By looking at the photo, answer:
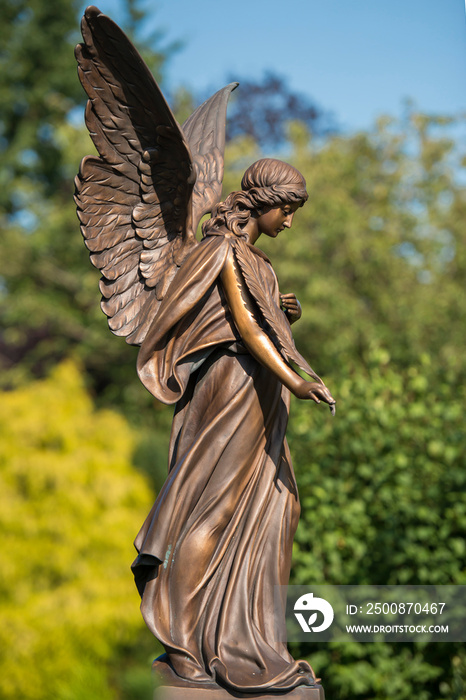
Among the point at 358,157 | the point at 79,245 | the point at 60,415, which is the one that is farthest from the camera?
the point at 358,157

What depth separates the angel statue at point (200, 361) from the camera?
262cm

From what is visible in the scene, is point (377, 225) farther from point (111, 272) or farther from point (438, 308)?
point (111, 272)

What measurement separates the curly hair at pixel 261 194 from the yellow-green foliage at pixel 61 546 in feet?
16.8

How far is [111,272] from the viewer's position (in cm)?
298

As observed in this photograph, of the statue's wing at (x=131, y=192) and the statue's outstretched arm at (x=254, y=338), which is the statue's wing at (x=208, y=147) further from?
the statue's outstretched arm at (x=254, y=338)

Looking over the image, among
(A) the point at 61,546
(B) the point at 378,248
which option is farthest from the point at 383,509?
(B) the point at 378,248

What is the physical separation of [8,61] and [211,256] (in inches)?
619

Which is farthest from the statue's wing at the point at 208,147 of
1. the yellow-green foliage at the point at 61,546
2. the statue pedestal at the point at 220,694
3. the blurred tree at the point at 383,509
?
the yellow-green foliage at the point at 61,546

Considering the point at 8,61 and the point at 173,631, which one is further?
the point at 8,61

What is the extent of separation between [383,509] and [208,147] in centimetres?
337

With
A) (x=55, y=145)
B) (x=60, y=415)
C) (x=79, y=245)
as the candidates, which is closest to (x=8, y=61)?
(x=55, y=145)

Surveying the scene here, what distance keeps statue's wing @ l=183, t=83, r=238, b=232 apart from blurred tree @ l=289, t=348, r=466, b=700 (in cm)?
311

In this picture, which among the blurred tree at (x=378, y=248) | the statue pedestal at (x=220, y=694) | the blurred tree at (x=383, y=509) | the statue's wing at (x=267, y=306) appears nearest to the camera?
the statue pedestal at (x=220, y=694)

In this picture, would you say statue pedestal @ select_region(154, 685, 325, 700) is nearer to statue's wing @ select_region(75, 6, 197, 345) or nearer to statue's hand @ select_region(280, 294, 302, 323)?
statue's wing @ select_region(75, 6, 197, 345)
